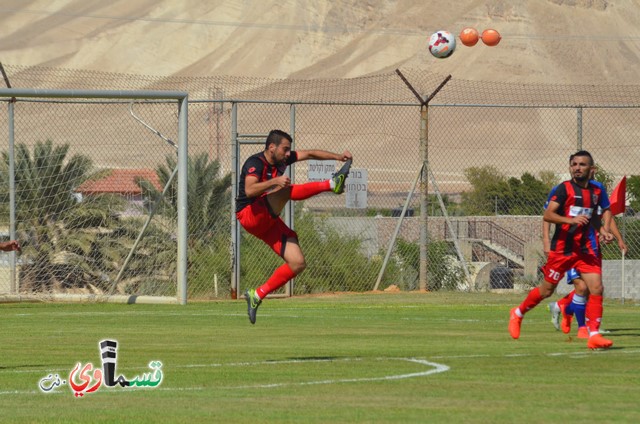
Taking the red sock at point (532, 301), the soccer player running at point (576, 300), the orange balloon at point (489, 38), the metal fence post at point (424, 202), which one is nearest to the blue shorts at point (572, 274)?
the soccer player running at point (576, 300)

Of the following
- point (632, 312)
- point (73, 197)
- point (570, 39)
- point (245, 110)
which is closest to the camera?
point (632, 312)

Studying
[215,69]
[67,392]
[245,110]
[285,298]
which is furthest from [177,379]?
[215,69]

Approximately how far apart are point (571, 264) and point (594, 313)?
0.65 meters

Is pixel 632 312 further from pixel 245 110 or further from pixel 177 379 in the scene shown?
pixel 245 110

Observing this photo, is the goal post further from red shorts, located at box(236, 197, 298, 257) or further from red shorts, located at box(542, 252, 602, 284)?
red shorts, located at box(542, 252, 602, 284)

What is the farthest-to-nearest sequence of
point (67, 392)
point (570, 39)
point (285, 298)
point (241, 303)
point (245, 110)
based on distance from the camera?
point (570, 39) < point (245, 110) < point (285, 298) < point (241, 303) < point (67, 392)

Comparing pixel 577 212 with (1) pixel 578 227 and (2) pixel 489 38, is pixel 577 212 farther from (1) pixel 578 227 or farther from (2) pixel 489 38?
(2) pixel 489 38

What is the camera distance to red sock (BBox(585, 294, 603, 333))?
1340 centimetres

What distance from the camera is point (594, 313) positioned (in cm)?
1355

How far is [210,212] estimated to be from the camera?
92.4 ft

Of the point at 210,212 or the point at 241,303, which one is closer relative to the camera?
the point at 241,303

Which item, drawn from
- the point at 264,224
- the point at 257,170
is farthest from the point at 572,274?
the point at 257,170

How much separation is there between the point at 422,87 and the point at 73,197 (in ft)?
23.2

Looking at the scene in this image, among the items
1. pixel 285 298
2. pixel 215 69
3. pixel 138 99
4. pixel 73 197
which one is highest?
pixel 215 69
